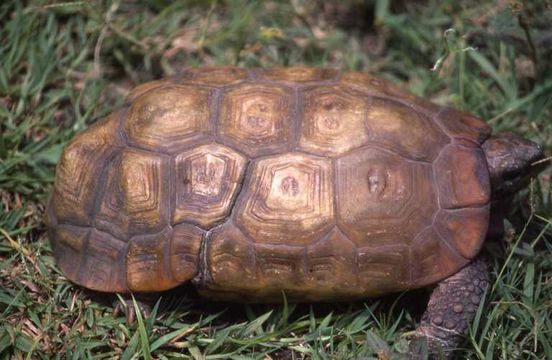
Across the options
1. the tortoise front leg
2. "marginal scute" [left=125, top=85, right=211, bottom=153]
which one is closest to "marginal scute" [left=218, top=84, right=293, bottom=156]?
"marginal scute" [left=125, top=85, right=211, bottom=153]

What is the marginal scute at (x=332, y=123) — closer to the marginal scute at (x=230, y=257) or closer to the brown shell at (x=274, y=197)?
the brown shell at (x=274, y=197)

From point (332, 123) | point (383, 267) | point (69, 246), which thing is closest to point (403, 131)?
point (332, 123)

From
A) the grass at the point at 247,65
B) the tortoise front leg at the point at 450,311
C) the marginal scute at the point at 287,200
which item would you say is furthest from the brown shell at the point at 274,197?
the grass at the point at 247,65

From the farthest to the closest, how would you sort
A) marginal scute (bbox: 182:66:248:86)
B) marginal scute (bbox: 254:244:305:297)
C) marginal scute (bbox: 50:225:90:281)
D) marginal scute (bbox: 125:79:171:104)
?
marginal scute (bbox: 125:79:171:104)
marginal scute (bbox: 182:66:248:86)
marginal scute (bbox: 50:225:90:281)
marginal scute (bbox: 254:244:305:297)

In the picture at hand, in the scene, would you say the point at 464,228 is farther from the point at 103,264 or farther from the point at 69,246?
the point at 69,246

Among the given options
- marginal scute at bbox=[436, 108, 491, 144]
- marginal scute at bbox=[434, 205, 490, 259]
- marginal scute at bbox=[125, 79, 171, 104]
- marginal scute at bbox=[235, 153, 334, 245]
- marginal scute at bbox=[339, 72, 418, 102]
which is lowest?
marginal scute at bbox=[434, 205, 490, 259]

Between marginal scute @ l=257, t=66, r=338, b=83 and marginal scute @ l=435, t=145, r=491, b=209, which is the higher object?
marginal scute @ l=257, t=66, r=338, b=83

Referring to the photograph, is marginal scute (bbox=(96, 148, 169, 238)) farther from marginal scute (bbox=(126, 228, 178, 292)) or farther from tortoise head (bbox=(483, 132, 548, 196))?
tortoise head (bbox=(483, 132, 548, 196))
